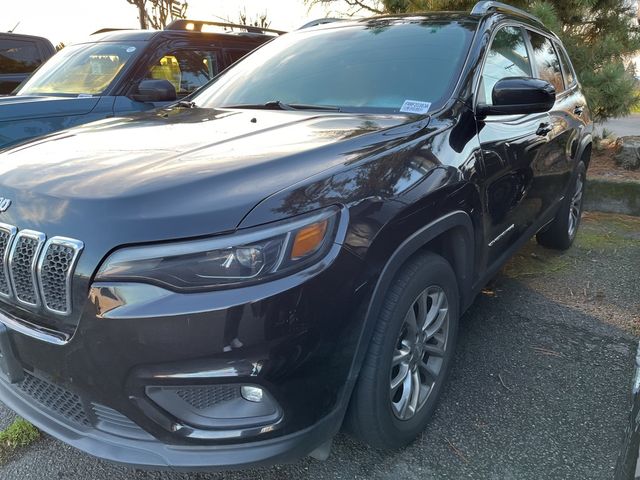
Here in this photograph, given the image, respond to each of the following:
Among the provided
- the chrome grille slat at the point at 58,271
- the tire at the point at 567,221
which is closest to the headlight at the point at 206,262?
the chrome grille slat at the point at 58,271

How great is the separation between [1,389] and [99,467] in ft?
1.72

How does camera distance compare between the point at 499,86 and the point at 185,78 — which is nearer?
the point at 499,86

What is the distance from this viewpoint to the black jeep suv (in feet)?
4.83

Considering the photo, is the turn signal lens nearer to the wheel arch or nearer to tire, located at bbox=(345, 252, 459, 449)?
the wheel arch

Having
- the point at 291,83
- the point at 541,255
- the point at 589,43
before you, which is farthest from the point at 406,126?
the point at 589,43

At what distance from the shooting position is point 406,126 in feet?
7.14

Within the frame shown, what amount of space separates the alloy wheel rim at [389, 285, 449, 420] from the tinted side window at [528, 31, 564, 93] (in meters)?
2.22

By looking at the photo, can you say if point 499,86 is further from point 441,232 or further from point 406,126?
point 441,232

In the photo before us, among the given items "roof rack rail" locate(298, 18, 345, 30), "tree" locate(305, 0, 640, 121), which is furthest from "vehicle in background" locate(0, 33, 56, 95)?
"roof rack rail" locate(298, 18, 345, 30)

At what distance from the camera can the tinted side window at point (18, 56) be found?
7.07 metres

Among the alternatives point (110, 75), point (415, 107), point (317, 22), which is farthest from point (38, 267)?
point (110, 75)

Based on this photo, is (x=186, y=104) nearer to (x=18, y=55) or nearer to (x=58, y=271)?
(x=58, y=271)

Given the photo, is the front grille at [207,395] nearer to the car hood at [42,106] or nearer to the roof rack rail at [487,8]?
the roof rack rail at [487,8]

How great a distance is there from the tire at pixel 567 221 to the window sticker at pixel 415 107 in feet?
7.19
